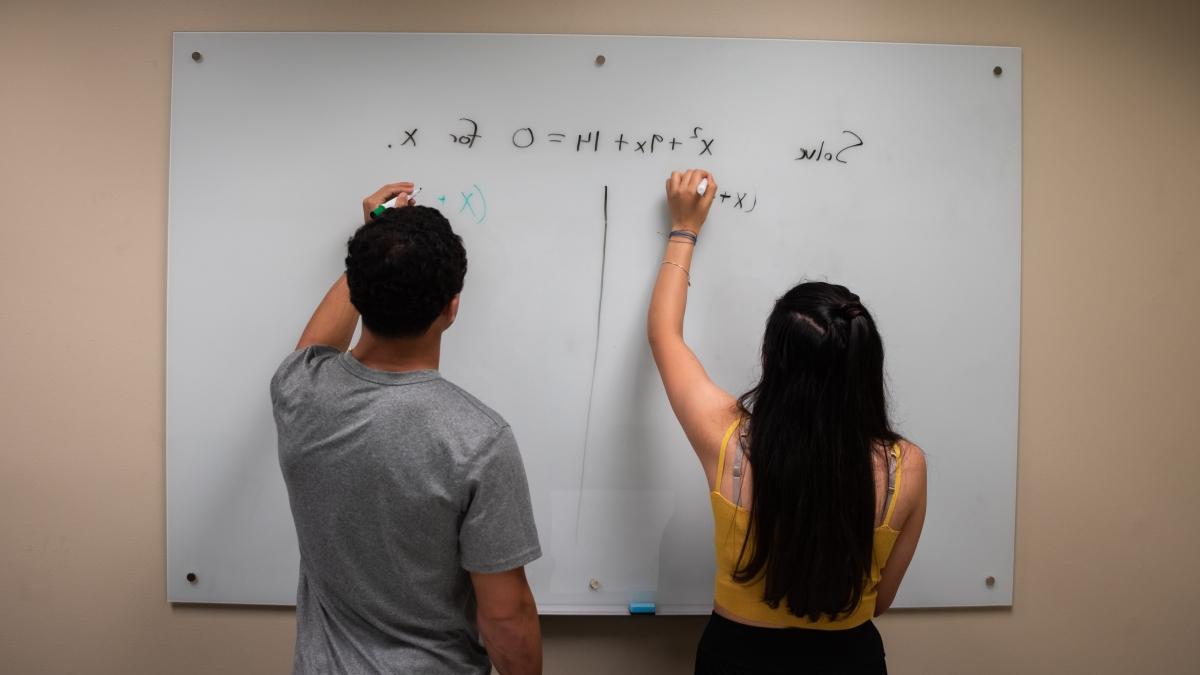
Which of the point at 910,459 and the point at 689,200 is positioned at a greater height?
the point at 689,200

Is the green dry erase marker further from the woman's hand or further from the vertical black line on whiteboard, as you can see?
the woman's hand

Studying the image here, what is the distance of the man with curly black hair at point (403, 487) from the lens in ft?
2.79

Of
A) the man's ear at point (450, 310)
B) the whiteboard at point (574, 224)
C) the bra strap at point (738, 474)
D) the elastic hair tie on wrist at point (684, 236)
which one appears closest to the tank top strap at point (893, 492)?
the bra strap at point (738, 474)

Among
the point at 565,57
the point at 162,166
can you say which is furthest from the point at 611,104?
the point at 162,166

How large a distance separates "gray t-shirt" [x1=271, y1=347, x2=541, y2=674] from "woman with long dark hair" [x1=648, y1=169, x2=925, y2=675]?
1.00ft

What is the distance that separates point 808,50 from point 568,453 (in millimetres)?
883

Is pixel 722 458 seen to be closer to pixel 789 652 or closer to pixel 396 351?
pixel 789 652

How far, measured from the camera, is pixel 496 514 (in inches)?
34.1

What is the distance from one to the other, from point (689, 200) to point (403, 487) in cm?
72

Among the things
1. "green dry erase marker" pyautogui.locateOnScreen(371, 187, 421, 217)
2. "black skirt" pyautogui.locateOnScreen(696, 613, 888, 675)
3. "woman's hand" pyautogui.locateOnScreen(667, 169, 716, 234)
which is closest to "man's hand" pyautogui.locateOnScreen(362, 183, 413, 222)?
"green dry erase marker" pyautogui.locateOnScreen(371, 187, 421, 217)

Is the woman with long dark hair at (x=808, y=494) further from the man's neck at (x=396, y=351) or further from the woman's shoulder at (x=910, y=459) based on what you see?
the man's neck at (x=396, y=351)

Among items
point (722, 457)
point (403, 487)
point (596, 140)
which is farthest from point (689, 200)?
point (403, 487)

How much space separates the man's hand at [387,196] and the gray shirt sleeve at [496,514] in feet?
1.81

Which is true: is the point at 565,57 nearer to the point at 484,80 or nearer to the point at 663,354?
the point at 484,80
